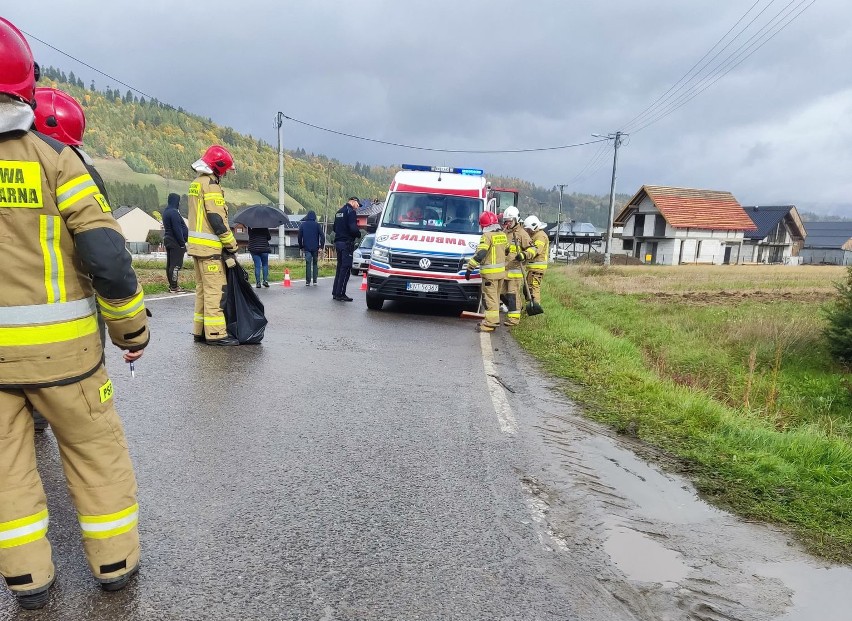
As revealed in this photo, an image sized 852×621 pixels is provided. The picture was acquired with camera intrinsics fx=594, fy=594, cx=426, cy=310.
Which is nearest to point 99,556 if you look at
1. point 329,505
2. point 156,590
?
point 156,590

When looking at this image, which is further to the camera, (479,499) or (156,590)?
(479,499)

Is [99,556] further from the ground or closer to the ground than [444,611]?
further from the ground

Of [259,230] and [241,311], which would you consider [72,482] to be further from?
[259,230]

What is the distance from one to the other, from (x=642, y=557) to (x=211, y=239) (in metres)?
5.72

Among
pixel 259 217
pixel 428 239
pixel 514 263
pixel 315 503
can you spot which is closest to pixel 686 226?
pixel 259 217

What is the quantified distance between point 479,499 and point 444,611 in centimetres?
107

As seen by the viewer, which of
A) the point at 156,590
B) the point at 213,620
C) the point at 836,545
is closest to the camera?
the point at 213,620

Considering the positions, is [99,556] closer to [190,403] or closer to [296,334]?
[190,403]

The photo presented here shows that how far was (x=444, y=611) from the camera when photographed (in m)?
2.39

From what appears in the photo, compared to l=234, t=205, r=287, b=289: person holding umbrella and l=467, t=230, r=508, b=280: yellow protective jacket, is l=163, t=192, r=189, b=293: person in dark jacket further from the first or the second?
l=467, t=230, r=508, b=280: yellow protective jacket

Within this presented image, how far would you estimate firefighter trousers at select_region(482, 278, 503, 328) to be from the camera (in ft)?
32.1

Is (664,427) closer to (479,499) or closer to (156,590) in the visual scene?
(479,499)

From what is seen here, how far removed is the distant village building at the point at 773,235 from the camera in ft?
217

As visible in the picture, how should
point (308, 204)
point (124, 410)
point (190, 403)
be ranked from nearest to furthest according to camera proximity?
point (124, 410), point (190, 403), point (308, 204)
